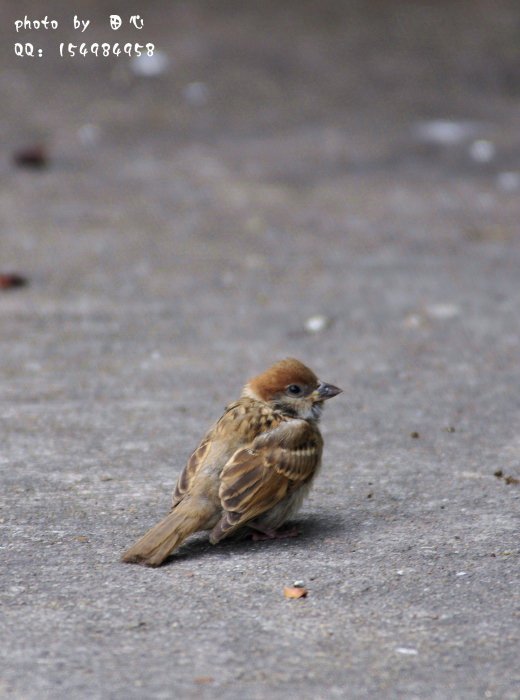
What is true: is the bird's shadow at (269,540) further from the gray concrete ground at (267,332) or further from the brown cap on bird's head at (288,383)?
the brown cap on bird's head at (288,383)

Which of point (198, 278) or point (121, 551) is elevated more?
point (198, 278)

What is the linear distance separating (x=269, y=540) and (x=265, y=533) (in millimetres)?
55

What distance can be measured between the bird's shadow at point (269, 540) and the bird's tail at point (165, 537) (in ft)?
0.29

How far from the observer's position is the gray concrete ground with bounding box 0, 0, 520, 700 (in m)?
3.48

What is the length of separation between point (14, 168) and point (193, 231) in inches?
92.1

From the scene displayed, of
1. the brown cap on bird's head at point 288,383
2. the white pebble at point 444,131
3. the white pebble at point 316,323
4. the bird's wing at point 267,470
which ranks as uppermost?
the white pebble at point 444,131

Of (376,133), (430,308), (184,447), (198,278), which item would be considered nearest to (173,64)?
(376,133)

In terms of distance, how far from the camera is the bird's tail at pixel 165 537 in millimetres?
3947

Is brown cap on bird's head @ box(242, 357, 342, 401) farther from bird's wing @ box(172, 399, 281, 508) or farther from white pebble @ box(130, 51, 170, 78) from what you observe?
white pebble @ box(130, 51, 170, 78)

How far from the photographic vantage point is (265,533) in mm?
4328

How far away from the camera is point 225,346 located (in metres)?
6.98

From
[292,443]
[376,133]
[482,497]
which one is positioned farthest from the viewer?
[376,133]

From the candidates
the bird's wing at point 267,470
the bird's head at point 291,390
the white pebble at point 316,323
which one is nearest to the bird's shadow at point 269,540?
the bird's wing at point 267,470

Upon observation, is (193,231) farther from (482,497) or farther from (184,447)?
(482,497)
